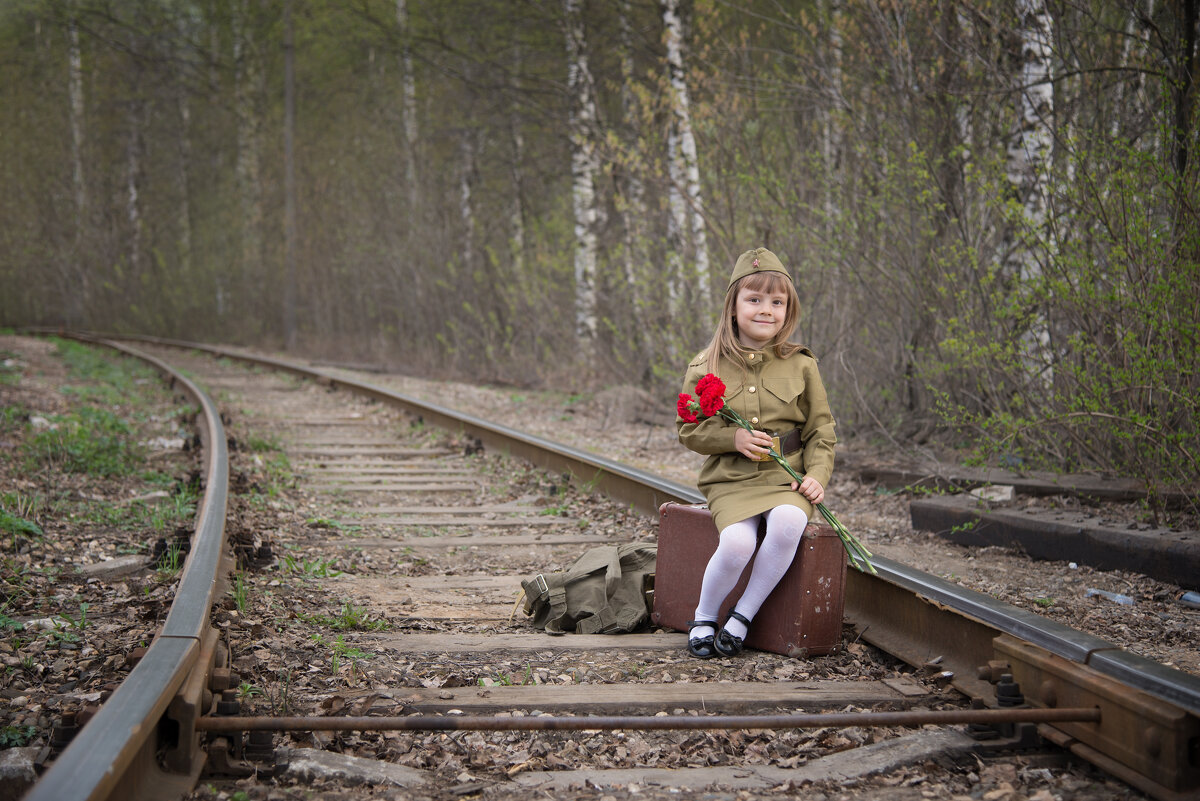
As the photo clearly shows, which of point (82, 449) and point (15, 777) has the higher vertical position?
point (82, 449)

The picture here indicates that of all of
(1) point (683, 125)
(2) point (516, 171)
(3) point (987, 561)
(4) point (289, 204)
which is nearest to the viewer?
(3) point (987, 561)

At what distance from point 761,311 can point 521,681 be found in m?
1.36

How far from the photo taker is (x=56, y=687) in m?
2.69

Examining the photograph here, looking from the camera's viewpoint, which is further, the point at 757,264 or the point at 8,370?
the point at 8,370

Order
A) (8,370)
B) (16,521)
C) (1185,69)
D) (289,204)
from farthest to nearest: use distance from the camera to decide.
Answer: (289,204), (8,370), (1185,69), (16,521)

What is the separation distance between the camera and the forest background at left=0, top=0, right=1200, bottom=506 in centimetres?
499

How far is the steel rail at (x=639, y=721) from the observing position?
2.17m

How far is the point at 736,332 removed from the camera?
334cm

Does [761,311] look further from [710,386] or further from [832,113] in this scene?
[832,113]

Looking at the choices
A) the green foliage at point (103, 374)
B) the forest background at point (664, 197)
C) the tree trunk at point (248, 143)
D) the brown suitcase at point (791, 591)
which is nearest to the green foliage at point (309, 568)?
the brown suitcase at point (791, 591)

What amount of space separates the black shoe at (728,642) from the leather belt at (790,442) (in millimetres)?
546

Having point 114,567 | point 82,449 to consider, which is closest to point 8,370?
point 82,449

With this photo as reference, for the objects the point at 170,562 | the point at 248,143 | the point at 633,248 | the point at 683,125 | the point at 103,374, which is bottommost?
the point at 170,562

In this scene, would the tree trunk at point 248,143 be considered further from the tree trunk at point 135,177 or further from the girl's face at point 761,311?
the girl's face at point 761,311
